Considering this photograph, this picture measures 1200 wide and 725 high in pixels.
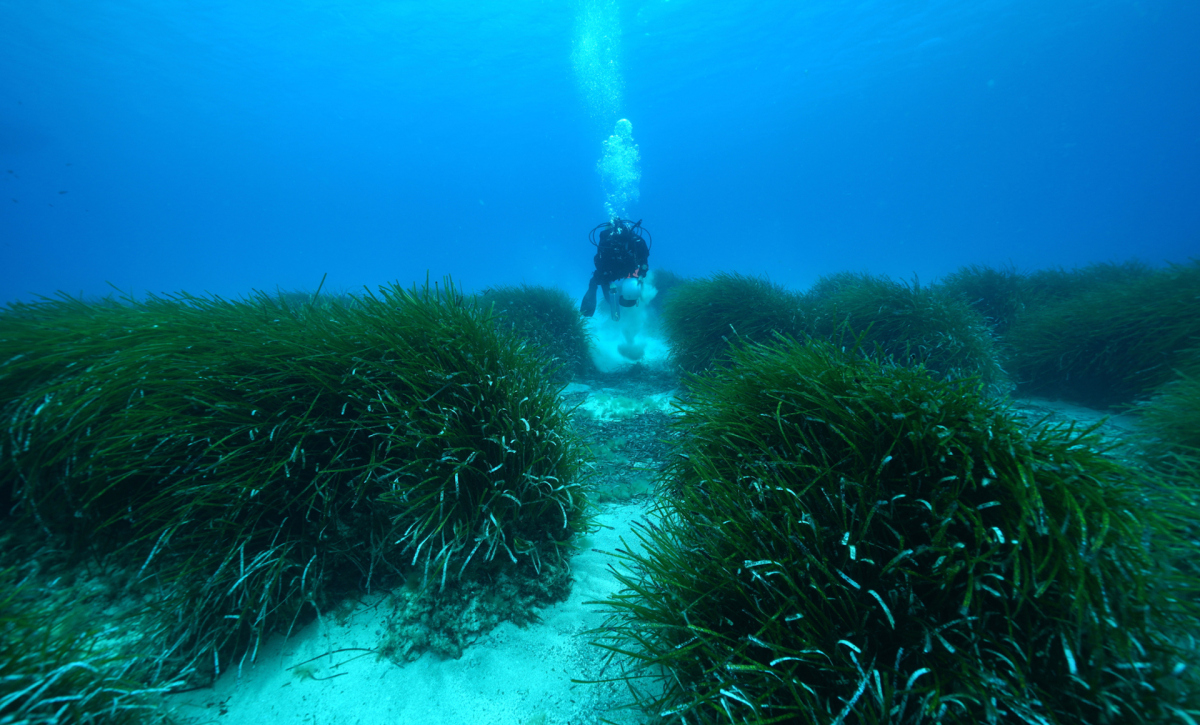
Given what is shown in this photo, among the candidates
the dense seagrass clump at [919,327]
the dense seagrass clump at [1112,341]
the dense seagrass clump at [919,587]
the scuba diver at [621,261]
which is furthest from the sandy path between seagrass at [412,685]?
the scuba diver at [621,261]

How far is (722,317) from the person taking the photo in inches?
278

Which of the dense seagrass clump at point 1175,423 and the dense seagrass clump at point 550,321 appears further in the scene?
the dense seagrass clump at point 550,321

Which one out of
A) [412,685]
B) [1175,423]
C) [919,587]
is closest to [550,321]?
[412,685]

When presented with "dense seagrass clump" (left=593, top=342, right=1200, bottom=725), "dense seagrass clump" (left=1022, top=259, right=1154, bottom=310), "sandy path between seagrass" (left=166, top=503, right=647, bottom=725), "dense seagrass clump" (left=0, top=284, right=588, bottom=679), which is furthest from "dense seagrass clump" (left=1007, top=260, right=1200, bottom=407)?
"dense seagrass clump" (left=0, top=284, right=588, bottom=679)

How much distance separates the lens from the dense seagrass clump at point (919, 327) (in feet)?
19.3

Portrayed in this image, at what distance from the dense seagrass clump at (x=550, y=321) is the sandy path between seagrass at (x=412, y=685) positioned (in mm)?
5596

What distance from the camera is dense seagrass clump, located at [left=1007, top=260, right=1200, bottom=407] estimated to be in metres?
5.29

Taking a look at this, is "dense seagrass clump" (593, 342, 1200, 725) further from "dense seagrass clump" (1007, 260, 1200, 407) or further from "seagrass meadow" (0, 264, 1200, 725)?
"dense seagrass clump" (1007, 260, 1200, 407)

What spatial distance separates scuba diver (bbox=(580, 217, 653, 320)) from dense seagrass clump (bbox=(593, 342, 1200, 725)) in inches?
371

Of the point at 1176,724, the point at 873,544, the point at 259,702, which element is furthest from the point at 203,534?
the point at 1176,724

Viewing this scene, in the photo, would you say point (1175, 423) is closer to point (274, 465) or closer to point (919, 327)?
point (919, 327)

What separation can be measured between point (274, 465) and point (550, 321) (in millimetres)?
6556

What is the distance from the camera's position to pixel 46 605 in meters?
1.96

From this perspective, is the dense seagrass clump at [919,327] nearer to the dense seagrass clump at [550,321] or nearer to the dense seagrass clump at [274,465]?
the dense seagrass clump at [550,321]
